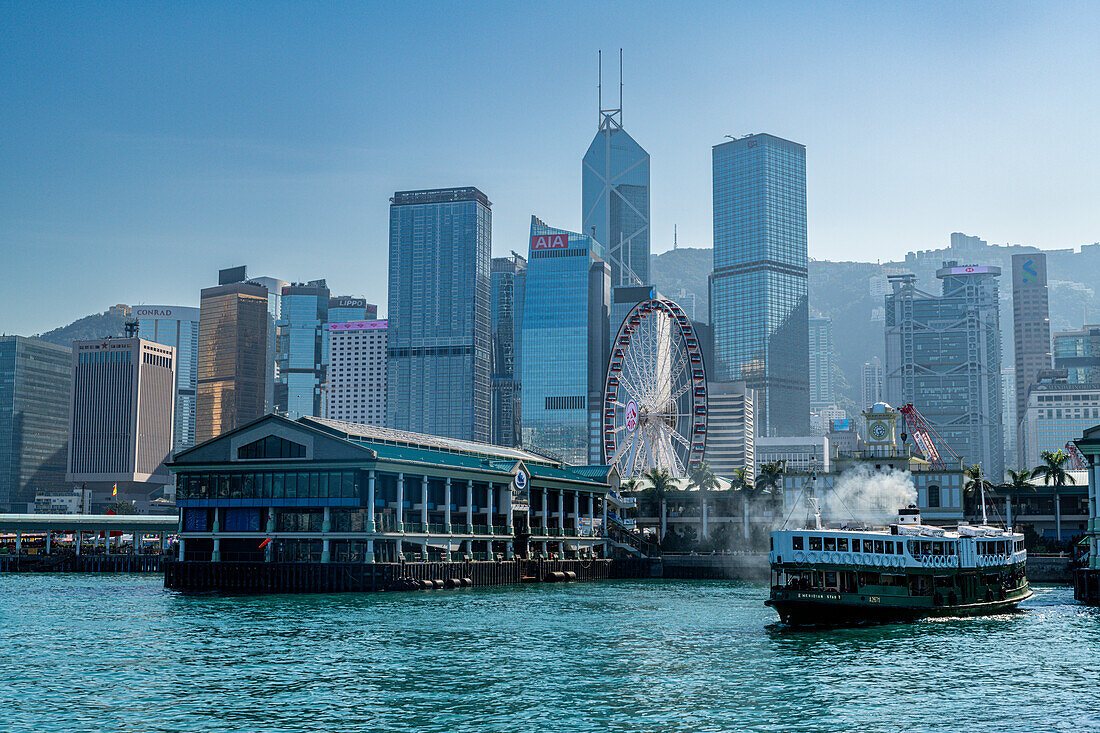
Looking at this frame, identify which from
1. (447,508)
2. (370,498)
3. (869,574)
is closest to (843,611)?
(869,574)

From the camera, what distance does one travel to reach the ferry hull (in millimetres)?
82562

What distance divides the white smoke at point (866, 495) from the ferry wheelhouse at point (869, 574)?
67.6 metres

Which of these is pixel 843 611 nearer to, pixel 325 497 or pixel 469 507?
pixel 325 497

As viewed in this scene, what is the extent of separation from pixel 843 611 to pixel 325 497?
62370mm

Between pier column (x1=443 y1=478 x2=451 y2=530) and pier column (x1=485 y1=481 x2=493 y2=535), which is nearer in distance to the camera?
pier column (x1=443 y1=478 x2=451 y2=530)

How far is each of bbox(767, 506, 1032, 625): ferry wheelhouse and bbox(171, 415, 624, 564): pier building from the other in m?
52.8

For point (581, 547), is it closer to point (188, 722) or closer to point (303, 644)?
point (303, 644)

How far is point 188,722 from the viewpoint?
161 feet

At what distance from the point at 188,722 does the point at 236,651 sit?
2197 cm

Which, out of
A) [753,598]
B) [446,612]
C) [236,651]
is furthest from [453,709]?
[753,598]

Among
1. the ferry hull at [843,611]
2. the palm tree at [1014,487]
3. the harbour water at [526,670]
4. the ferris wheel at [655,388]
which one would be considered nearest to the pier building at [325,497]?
the harbour water at [526,670]

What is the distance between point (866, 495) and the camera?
6649 inches

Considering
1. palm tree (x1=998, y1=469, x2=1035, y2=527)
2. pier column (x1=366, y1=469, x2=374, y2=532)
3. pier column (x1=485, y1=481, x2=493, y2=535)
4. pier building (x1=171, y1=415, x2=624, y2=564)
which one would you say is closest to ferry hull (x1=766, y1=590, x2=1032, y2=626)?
pier column (x1=366, y1=469, x2=374, y2=532)

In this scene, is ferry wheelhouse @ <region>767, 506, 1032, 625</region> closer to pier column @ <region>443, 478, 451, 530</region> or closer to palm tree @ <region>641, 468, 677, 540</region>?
pier column @ <region>443, 478, 451, 530</region>
